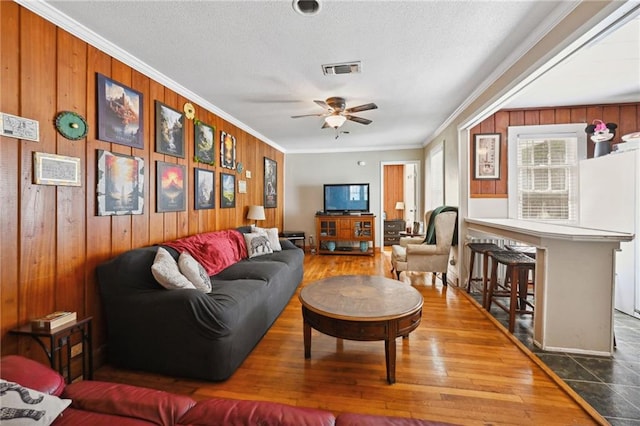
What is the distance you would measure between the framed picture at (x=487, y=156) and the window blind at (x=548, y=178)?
0.28 metres

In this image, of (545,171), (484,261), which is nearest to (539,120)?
(545,171)

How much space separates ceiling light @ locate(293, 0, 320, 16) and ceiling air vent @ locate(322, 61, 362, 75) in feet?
2.36

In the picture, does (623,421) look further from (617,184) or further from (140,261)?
(140,261)

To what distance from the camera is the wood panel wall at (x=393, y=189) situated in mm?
8281

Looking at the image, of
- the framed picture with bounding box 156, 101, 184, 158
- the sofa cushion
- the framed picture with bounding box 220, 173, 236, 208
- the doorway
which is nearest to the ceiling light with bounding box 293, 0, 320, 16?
the framed picture with bounding box 156, 101, 184, 158

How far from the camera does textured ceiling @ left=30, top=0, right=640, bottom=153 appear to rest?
173 centimetres

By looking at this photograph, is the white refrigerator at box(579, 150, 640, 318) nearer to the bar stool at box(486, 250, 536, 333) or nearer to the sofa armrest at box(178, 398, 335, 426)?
the bar stool at box(486, 250, 536, 333)

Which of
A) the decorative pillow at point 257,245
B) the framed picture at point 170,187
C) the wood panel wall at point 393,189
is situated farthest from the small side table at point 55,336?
the wood panel wall at point 393,189

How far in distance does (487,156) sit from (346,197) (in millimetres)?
3126

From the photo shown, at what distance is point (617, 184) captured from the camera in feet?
9.41

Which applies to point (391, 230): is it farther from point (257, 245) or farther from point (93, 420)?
point (93, 420)

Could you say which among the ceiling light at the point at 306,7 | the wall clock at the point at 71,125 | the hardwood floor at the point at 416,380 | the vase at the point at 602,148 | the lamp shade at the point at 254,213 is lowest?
the hardwood floor at the point at 416,380

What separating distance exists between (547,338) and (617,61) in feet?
8.61

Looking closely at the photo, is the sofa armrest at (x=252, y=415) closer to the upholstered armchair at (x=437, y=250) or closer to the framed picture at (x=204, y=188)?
the framed picture at (x=204, y=188)
